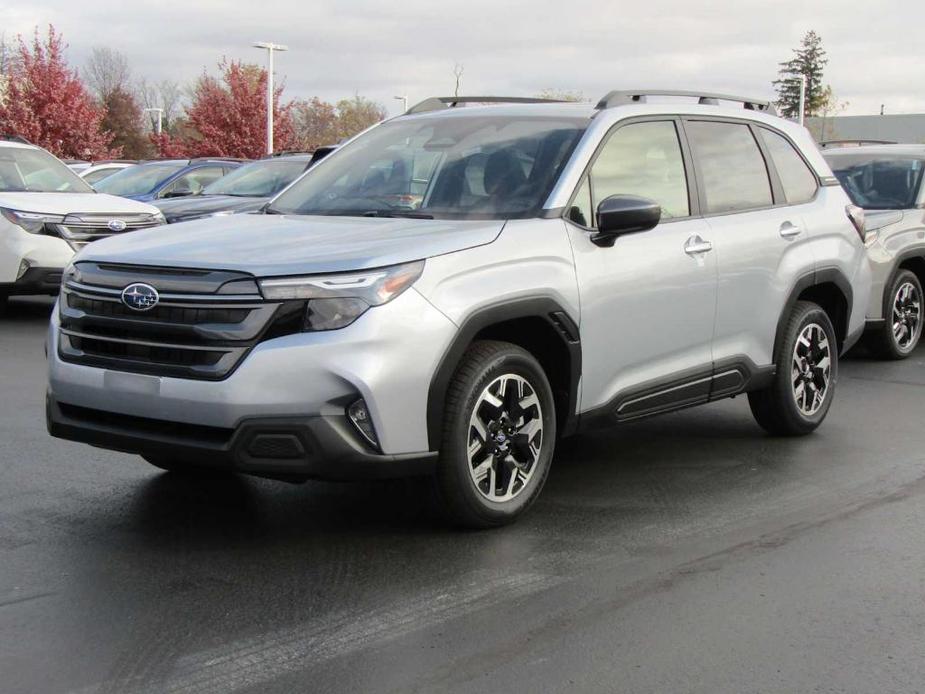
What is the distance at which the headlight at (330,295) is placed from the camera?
4.62 metres

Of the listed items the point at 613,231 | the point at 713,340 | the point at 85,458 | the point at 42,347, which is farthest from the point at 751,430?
the point at 42,347

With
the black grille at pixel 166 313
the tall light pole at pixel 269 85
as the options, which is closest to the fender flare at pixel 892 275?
the black grille at pixel 166 313

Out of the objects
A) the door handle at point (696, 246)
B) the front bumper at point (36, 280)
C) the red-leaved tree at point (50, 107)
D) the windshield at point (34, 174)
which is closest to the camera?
the door handle at point (696, 246)

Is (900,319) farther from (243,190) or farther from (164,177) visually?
(164,177)

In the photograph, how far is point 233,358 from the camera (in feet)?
15.1

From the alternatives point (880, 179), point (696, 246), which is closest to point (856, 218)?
point (696, 246)

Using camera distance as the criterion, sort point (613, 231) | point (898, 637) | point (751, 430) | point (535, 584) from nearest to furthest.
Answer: point (898, 637) < point (535, 584) < point (613, 231) < point (751, 430)

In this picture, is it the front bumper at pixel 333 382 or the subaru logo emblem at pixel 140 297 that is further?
the subaru logo emblem at pixel 140 297

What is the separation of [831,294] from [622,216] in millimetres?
2501

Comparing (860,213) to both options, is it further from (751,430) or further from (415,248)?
(415,248)

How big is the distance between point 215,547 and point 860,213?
4546 millimetres

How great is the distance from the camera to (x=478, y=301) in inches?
195

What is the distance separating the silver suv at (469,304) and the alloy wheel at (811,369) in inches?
0.6

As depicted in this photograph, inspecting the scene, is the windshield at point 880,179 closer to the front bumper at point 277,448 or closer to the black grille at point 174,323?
the front bumper at point 277,448
